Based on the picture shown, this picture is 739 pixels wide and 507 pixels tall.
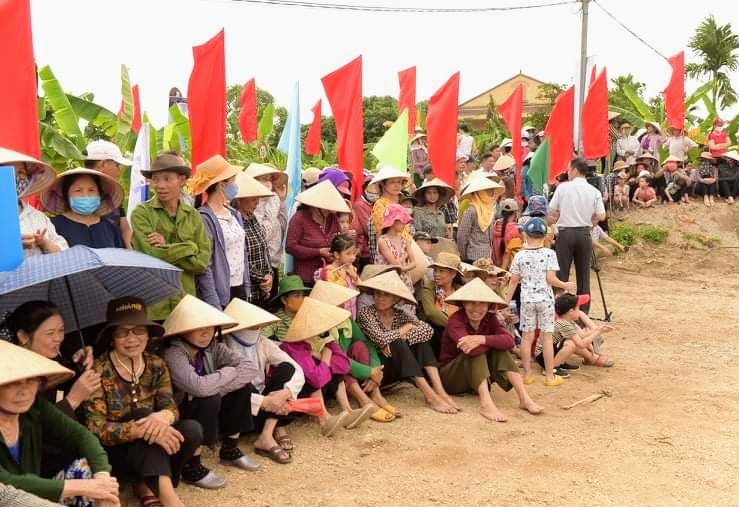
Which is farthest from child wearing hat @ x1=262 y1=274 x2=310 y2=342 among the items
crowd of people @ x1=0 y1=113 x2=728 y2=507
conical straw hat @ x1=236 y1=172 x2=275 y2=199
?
conical straw hat @ x1=236 y1=172 x2=275 y2=199

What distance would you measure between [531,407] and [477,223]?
2128 millimetres

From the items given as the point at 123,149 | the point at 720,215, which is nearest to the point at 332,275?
the point at 123,149

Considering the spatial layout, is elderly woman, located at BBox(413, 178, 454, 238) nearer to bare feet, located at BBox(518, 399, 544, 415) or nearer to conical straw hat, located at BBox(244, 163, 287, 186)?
conical straw hat, located at BBox(244, 163, 287, 186)

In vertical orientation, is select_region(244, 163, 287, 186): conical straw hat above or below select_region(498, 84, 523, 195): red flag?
below

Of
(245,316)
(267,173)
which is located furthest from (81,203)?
(267,173)

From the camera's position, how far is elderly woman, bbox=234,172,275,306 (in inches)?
218

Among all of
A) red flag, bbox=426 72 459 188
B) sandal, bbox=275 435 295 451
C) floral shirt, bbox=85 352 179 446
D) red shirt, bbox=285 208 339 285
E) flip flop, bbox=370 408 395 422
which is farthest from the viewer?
red flag, bbox=426 72 459 188

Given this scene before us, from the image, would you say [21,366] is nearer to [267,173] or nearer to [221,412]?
[221,412]

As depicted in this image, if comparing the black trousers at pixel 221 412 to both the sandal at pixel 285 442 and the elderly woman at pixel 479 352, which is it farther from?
the elderly woman at pixel 479 352

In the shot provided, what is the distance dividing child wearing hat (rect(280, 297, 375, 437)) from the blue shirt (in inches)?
53.7

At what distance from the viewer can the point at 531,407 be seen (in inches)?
225

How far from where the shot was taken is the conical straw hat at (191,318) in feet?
13.5

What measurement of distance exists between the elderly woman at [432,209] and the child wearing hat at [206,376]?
3143mm

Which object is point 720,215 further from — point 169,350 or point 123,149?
point 169,350
